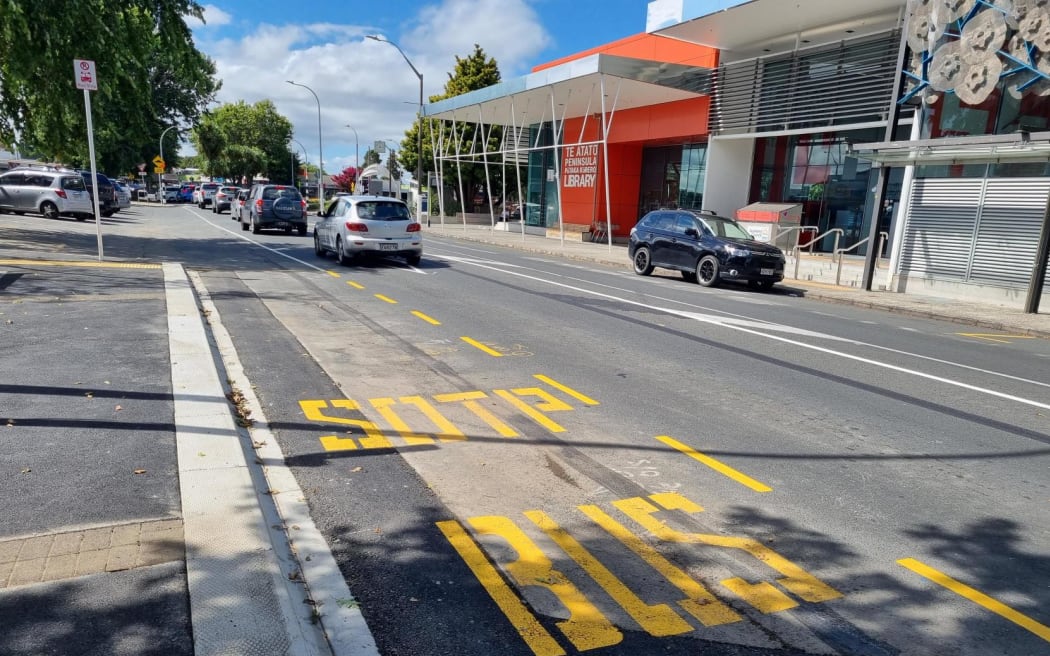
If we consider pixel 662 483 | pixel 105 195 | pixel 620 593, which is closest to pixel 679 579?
pixel 620 593

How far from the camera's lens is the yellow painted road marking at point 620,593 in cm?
276

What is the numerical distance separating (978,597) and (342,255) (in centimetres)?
1440

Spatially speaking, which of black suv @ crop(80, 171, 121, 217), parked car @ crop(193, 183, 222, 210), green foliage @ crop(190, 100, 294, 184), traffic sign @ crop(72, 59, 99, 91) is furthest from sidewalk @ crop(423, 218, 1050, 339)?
green foliage @ crop(190, 100, 294, 184)

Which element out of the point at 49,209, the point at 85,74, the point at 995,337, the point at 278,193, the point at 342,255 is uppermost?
the point at 85,74

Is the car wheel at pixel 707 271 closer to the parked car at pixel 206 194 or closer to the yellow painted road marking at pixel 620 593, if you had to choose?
the yellow painted road marking at pixel 620 593

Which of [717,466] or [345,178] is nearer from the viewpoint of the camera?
[717,466]

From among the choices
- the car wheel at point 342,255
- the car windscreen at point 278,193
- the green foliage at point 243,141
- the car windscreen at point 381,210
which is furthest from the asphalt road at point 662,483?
the green foliage at point 243,141

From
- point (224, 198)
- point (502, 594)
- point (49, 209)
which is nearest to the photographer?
point (502, 594)

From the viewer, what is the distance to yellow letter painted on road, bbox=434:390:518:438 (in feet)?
16.6

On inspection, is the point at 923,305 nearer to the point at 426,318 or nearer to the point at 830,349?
the point at 830,349

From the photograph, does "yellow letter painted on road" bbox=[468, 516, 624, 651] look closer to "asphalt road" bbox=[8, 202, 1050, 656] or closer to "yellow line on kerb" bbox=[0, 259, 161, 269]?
"asphalt road" bbox=[8, 202, 1050, 656]

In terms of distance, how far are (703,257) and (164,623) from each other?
15.0m

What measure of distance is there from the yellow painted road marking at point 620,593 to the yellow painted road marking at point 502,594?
1.30 feet

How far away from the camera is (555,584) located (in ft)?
10.0
